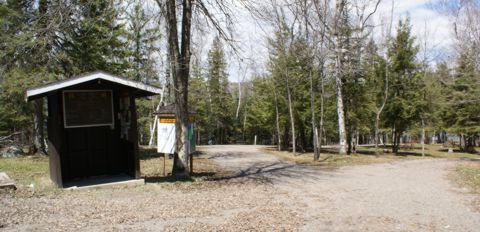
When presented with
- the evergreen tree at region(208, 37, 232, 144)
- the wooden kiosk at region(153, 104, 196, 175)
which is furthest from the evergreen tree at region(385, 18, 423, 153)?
the evergreen tree at region(208, 37, 232, 144)

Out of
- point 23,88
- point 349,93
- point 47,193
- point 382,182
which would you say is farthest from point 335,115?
point 47,193

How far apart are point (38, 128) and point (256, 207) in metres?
12.6

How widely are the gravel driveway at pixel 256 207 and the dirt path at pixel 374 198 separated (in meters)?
0.02

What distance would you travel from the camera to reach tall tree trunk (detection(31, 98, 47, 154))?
15.8m

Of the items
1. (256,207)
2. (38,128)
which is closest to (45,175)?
(38,128)

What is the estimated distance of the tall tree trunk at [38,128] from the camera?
15.8 metres

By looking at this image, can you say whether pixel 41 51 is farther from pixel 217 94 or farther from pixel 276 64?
pixel 217 94

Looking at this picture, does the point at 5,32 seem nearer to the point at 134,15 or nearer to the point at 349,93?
the point at 134,15

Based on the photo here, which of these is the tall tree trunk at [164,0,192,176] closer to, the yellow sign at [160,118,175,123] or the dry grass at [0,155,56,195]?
the yellow sign at [160,118,175,123]

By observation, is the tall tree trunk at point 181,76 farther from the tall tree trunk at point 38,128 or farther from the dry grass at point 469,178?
the tall tree trunk at point 38,128

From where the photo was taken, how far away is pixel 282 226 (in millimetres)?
5879

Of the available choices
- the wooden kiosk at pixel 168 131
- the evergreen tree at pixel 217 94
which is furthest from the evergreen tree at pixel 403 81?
the evergreen tree at pixel 217 94

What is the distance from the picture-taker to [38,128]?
15953 millimetres

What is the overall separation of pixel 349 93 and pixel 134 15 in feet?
48.8
